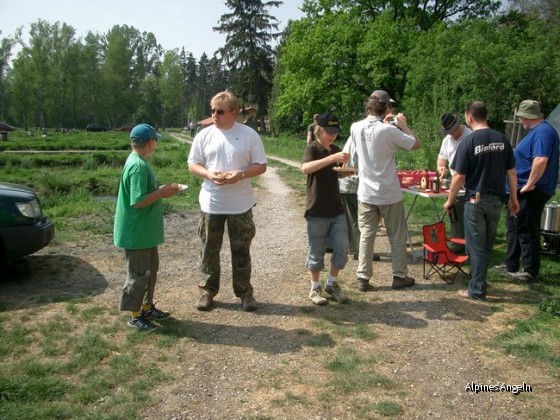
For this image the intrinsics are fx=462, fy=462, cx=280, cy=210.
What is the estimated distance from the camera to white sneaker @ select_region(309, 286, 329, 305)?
473 cm

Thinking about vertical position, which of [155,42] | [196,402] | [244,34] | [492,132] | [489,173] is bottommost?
[196,402]

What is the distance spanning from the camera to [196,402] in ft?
10.2

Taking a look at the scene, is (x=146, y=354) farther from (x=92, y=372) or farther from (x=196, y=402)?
(x=196, y=402)

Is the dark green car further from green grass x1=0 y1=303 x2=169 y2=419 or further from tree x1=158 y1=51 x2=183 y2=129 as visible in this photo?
tree x1=158 y1=51 x2=183 y2=129

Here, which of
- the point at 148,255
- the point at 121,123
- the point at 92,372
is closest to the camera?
the point at 92,372

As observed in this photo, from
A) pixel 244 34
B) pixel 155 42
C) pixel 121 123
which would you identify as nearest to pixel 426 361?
pixel 244 34

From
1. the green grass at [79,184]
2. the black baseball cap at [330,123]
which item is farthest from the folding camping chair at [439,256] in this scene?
the green grass at [79,184]

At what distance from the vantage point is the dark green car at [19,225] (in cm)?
507

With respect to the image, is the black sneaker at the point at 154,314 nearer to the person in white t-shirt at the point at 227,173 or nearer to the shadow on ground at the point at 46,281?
the person in white t-shirt at the point at 227,173

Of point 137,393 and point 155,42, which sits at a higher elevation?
point 155,42

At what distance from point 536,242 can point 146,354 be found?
4390 millimetres

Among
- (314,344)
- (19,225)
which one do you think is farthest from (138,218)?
(19,225)

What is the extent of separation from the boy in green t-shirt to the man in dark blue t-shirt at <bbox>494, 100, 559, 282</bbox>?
391 cm

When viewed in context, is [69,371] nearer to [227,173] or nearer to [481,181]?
[227,173]
